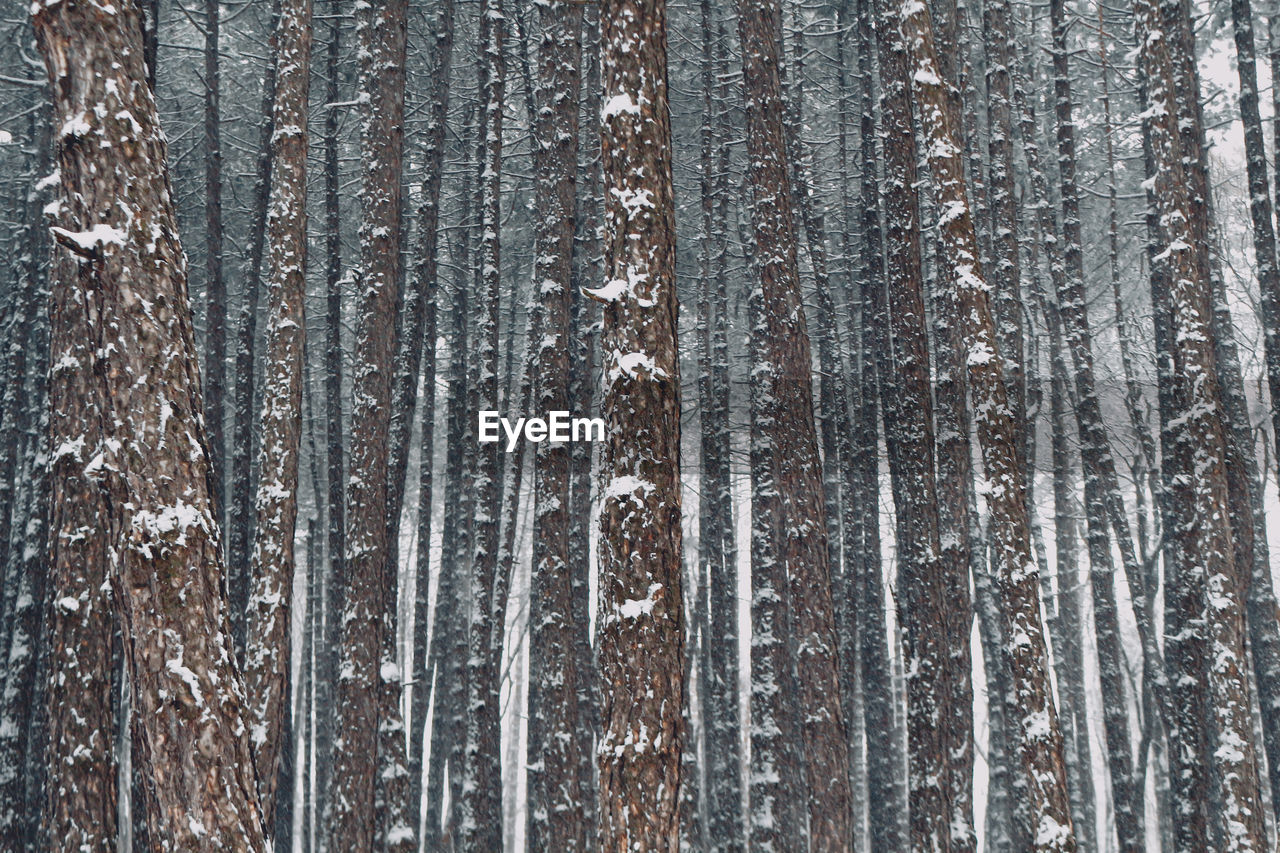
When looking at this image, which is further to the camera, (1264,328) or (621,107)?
(1264,328)

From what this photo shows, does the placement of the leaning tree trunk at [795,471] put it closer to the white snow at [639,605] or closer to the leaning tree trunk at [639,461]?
the leaning tree trunk at [639,461]

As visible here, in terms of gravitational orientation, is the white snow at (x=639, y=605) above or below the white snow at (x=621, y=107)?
below

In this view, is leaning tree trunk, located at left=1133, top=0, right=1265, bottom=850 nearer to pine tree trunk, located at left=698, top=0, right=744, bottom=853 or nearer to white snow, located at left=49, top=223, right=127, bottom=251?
pine tree trunk, located at left=698, top=0, right=744, bottom=853

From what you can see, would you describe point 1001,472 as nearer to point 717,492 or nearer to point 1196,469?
point 1196,469

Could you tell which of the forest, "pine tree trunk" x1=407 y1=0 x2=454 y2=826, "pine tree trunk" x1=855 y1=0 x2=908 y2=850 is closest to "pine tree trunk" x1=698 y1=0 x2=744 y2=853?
the forest

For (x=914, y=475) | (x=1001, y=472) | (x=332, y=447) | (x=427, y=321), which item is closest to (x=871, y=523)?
(x=914, y=475)

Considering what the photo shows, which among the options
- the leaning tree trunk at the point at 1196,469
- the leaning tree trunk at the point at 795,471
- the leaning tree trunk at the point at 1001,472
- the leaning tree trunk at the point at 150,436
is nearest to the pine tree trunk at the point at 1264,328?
the leaning tree trunk at the point at 1196,469
